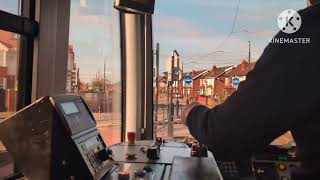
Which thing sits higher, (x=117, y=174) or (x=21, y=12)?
(x=21, y=12)

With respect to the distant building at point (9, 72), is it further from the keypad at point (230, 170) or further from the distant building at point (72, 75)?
the keypad at point (230, 170)

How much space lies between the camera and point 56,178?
0.98m

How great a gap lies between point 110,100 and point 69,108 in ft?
6.76

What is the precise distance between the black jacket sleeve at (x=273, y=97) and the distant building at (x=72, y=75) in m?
1.18

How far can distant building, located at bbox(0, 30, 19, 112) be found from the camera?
1.71 meters

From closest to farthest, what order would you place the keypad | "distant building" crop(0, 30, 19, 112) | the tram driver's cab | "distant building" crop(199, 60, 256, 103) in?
the tram driver's cab, "distant building" crop(0, 30, 19, 112), the keypad, "distant building" crop(199, 60, 256, 103)

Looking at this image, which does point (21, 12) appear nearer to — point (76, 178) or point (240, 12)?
point (76, 178)

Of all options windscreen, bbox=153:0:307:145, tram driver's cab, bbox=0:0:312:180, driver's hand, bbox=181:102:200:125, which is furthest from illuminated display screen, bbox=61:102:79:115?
windscreen, bbox=153:0:307:145

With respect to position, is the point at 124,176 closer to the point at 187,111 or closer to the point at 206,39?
the point at 187,111

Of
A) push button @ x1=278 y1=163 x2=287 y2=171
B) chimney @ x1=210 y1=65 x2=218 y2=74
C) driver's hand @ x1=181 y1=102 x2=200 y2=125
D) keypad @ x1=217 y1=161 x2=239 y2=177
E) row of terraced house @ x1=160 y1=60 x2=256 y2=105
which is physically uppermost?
chimney @ x1=210 y1=65 x2=218 y2=74

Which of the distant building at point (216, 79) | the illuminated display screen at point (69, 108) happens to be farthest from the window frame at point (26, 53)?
the distant building at point (216, 79)

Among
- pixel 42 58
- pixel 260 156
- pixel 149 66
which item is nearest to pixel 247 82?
pixel 42 58

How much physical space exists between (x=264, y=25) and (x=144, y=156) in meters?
1.55

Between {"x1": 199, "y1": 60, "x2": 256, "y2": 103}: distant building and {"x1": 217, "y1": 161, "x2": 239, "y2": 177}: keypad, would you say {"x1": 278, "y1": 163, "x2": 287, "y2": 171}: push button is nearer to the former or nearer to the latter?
{"x1": 217, "y1": 161, "x2": 239, "y2": 177}: keypad
